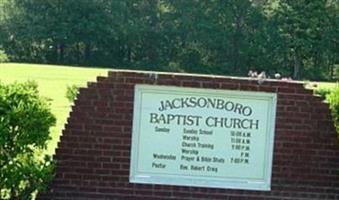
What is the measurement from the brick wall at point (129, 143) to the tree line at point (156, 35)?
5069 cm

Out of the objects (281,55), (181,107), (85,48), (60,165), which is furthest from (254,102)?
(85,48)

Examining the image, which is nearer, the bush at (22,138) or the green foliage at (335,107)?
the bush at (22,138)

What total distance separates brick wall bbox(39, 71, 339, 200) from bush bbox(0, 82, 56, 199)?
0.48 metres

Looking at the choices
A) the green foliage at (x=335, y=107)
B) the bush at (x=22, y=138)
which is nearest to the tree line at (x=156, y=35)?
the green foliage at (x=335, y=107)

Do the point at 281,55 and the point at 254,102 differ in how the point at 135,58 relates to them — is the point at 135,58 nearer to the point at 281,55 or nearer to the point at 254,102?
the point at 281,55

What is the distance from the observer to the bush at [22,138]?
21.0 feet

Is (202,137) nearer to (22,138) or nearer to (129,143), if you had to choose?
(129,143)

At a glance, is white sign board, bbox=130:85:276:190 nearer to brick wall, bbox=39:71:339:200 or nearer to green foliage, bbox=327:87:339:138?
brick wall, bbox=39:71:339:200

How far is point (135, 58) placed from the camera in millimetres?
62625

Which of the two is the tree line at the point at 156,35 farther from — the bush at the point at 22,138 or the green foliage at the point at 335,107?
the bush at the point at 22,138

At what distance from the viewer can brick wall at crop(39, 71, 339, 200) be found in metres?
7.12

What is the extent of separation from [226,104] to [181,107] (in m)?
0.43

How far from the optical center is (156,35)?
202ft

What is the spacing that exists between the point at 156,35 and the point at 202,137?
180ft
